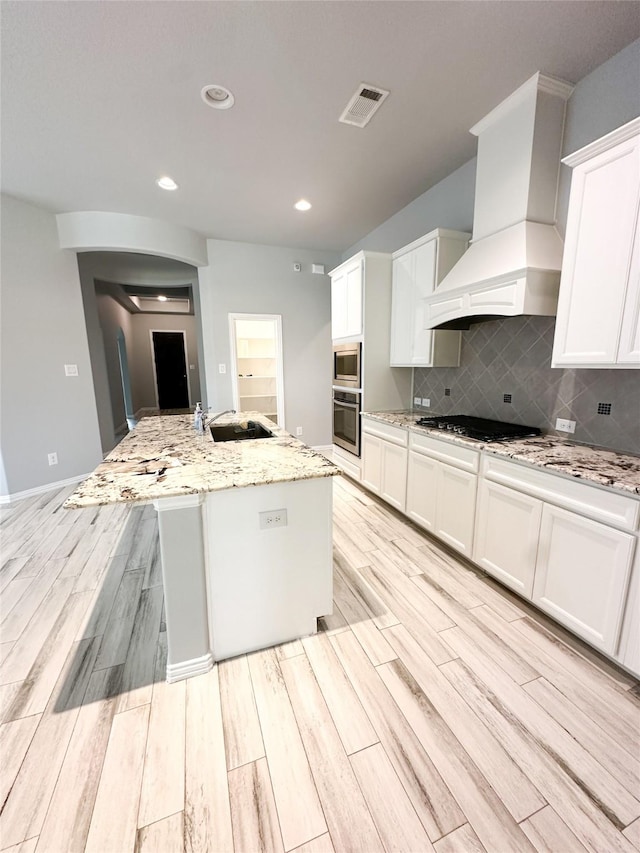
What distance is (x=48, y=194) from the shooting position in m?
3.26

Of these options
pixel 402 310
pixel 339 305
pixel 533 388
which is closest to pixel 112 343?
pixel 339 305

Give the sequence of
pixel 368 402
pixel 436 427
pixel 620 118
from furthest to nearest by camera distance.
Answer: pixel 368 402 < pixel 436 427 < pixel 620 118

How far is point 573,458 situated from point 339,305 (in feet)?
9.35

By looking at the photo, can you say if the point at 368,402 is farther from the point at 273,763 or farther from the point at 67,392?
the point at 67,392

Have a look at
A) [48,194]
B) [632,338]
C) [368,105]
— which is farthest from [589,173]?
[48,194]

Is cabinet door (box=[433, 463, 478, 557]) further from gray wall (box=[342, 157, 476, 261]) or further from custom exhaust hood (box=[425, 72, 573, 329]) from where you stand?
gray wall (box=[342, 157, 476, 261])

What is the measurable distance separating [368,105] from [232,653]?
3.25 metres

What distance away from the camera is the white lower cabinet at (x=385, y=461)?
9.73 ft

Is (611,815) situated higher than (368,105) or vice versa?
(368,105)

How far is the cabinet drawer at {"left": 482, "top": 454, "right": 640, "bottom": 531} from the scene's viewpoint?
4.77 ft

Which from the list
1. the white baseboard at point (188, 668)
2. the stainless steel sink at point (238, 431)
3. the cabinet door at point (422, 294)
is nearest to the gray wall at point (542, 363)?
the cabinet door at point (422, 294)

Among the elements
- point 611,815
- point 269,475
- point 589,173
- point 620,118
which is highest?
point 620,118

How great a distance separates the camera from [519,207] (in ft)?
6.91

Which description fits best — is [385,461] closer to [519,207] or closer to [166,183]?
[519,207]
